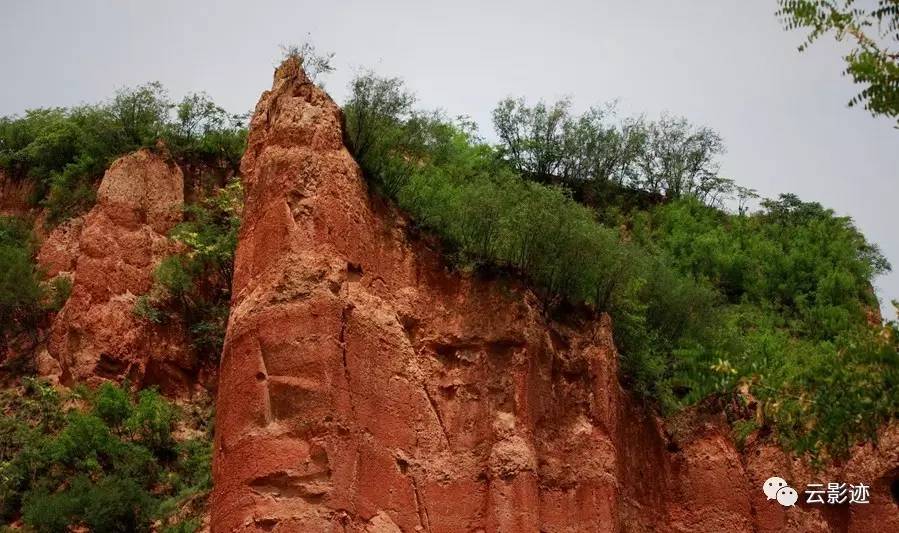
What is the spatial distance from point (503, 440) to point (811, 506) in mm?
8752

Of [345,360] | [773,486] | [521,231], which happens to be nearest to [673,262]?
[773,486]

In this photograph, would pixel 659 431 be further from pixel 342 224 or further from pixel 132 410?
pixel 132 410

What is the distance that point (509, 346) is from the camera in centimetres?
2492

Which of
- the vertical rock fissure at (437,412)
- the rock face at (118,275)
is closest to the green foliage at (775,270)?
the vertical rock fissure at (437,412)

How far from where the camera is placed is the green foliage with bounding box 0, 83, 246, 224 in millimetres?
37312

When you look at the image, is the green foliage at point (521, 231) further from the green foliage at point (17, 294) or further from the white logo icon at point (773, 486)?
the green foliage at point (17, 294)

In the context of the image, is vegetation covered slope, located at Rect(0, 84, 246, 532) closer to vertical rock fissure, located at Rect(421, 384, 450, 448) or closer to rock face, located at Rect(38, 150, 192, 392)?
rock face, located at Rect(38, 150, 192, 392)

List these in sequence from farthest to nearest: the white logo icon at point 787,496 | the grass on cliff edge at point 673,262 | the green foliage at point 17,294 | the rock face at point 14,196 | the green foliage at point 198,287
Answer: the rock face at point 14,196, the green foliage at point 17,294, the green foliage at point 198,287, the white logo icon at point 787,496, the grass on cliff edge at point 673,262

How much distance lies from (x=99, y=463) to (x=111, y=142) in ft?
39.3

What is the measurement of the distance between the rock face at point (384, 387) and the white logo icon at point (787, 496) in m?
0.93

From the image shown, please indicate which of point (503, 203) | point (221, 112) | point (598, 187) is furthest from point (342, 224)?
point (598, 187)

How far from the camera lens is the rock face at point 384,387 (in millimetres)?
20734

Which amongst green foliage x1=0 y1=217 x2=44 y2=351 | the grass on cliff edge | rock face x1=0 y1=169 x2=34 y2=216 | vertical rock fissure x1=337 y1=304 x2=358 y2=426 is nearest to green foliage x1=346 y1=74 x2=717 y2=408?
the grass on cliff edge

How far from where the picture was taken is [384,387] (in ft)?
73.7
